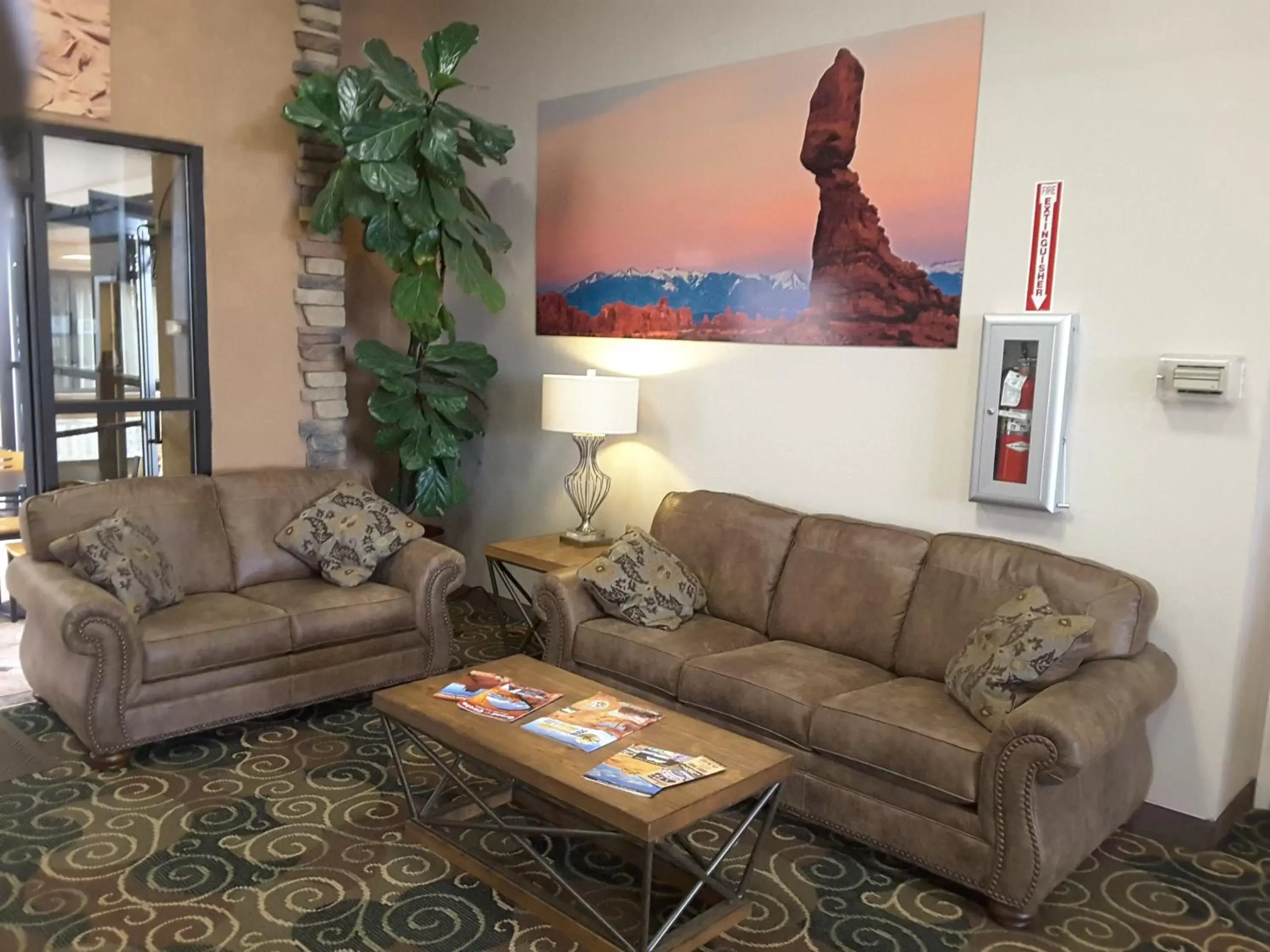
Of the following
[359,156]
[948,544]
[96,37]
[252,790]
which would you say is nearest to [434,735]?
[252,790]

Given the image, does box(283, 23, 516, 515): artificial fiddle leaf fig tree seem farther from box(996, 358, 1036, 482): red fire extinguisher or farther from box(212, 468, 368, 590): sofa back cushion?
box(996, 358, 1036, 482): red fire extinguisher

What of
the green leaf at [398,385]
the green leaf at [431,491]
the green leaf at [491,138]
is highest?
the green leaf at [491,138]

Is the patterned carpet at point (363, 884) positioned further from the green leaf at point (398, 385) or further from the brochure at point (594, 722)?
the green leaf at point (398, 385)

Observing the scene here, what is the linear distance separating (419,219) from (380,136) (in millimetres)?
376

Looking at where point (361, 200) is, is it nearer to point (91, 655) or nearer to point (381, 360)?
point (381, 360)

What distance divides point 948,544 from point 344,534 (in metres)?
2.41

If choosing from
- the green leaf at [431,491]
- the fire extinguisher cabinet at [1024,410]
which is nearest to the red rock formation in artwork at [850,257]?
the fire extinguisher cabinet at [1024,410]

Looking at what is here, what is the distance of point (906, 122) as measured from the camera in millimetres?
3756

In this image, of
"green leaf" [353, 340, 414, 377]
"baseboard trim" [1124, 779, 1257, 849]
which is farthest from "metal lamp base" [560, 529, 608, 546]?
"baseboard trim" [1124, 779, 1257, 849]

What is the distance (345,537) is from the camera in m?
4.32

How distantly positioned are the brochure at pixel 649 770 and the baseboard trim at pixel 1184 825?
5.21 ft

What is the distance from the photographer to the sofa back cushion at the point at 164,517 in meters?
3.91

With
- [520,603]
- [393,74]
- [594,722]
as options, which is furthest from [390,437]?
[594,722]

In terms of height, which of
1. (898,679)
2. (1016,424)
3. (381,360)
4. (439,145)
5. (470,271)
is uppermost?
(439,145)
